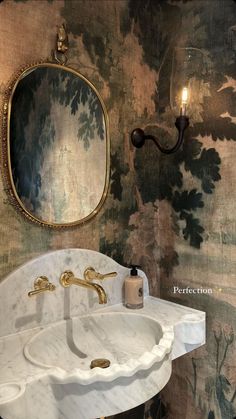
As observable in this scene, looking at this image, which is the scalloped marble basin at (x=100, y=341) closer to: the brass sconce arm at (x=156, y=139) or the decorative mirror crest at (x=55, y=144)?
the decorative mirror crest at (x=55, y=144)

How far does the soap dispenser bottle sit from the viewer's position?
1268mm

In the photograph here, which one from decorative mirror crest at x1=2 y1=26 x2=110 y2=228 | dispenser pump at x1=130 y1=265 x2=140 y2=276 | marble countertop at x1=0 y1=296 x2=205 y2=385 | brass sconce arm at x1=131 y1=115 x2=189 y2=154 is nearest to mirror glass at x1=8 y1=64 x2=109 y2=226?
decorative mirror crest at x1=2 y1=26 x2=110 y2=228

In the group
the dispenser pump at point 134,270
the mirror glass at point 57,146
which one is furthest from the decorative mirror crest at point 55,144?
the dispenser pump at point 134,270

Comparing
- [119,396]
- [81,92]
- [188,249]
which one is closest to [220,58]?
[81,92]

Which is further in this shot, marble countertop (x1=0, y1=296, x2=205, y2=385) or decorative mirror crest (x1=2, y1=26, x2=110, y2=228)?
decorative mirror crest (x1=2, y1=26, x2=110, y2=228)

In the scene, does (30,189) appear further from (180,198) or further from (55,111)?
(180,198)

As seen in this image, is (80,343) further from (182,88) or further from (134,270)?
(182,88)

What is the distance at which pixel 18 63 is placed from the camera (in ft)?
3.48

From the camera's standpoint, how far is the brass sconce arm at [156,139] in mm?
1262

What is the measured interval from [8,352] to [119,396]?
1.13 ft

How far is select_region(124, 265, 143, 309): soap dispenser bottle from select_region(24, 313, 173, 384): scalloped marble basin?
8 cm

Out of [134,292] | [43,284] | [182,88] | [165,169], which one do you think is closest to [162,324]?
[134,292]

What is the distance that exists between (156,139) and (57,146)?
44 centimetres

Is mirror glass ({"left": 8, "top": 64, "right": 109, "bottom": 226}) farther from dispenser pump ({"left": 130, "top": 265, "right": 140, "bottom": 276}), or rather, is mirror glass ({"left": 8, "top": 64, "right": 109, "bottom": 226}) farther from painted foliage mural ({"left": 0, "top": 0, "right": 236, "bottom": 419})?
dispenser pump ({"left": 130, "top": 265, "right": 140, "bottom": 276})
